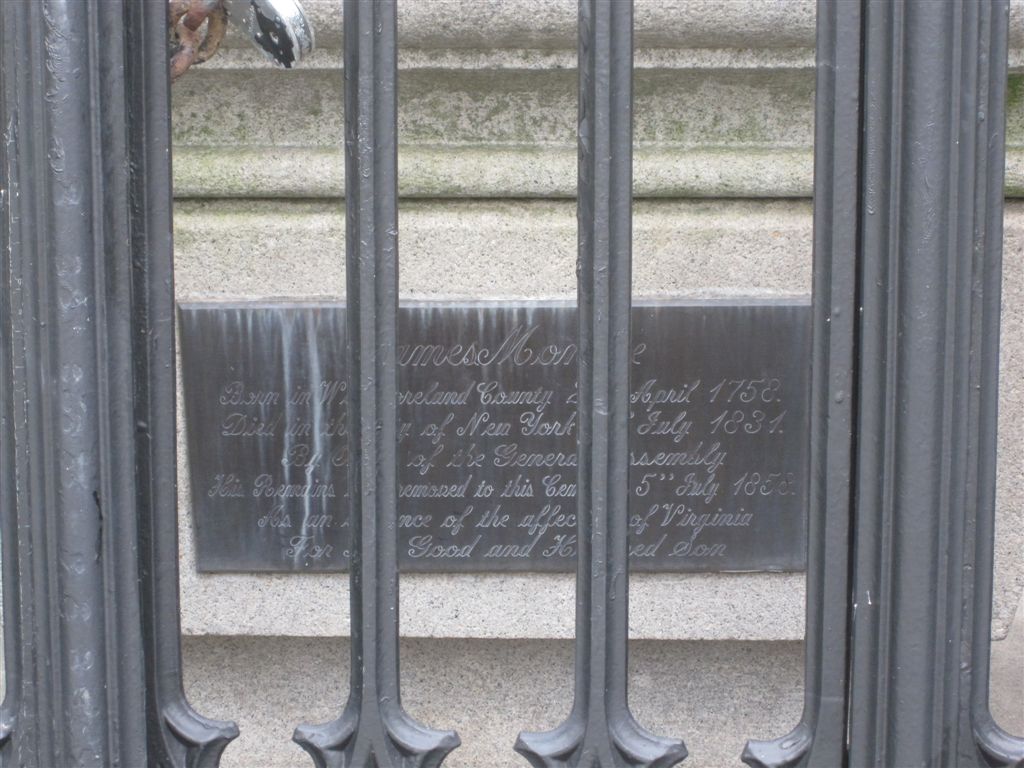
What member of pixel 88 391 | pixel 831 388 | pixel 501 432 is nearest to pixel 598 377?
pixel 831 388

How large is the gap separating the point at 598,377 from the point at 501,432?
4.74ft

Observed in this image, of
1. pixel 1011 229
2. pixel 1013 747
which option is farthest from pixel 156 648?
pixel 1011 229

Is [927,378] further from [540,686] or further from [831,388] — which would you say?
[540,686]

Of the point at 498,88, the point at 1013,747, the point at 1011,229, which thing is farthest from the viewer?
the point at 498,88

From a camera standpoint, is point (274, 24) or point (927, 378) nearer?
point (927, 378)

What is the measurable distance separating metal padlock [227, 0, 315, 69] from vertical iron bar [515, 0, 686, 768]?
227 mm

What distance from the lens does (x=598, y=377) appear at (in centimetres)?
61

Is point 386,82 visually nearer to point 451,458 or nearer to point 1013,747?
point 1013,747

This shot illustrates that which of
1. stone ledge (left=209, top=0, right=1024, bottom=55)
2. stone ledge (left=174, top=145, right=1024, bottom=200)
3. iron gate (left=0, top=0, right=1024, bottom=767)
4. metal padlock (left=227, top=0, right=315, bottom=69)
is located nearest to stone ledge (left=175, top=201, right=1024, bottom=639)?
stone ledge (left=174, top=145, right=1024, bottom=200)

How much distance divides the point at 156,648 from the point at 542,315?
1.43 metres

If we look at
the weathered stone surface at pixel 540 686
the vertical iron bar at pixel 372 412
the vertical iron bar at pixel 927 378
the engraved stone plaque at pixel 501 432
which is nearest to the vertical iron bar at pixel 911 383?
the vertical iron bar at pixel 927 378

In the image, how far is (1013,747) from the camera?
1.96 ft

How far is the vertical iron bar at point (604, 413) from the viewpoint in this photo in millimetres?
601

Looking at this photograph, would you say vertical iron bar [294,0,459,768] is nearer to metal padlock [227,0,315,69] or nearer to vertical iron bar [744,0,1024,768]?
metal padlock [227,0,315,69]
